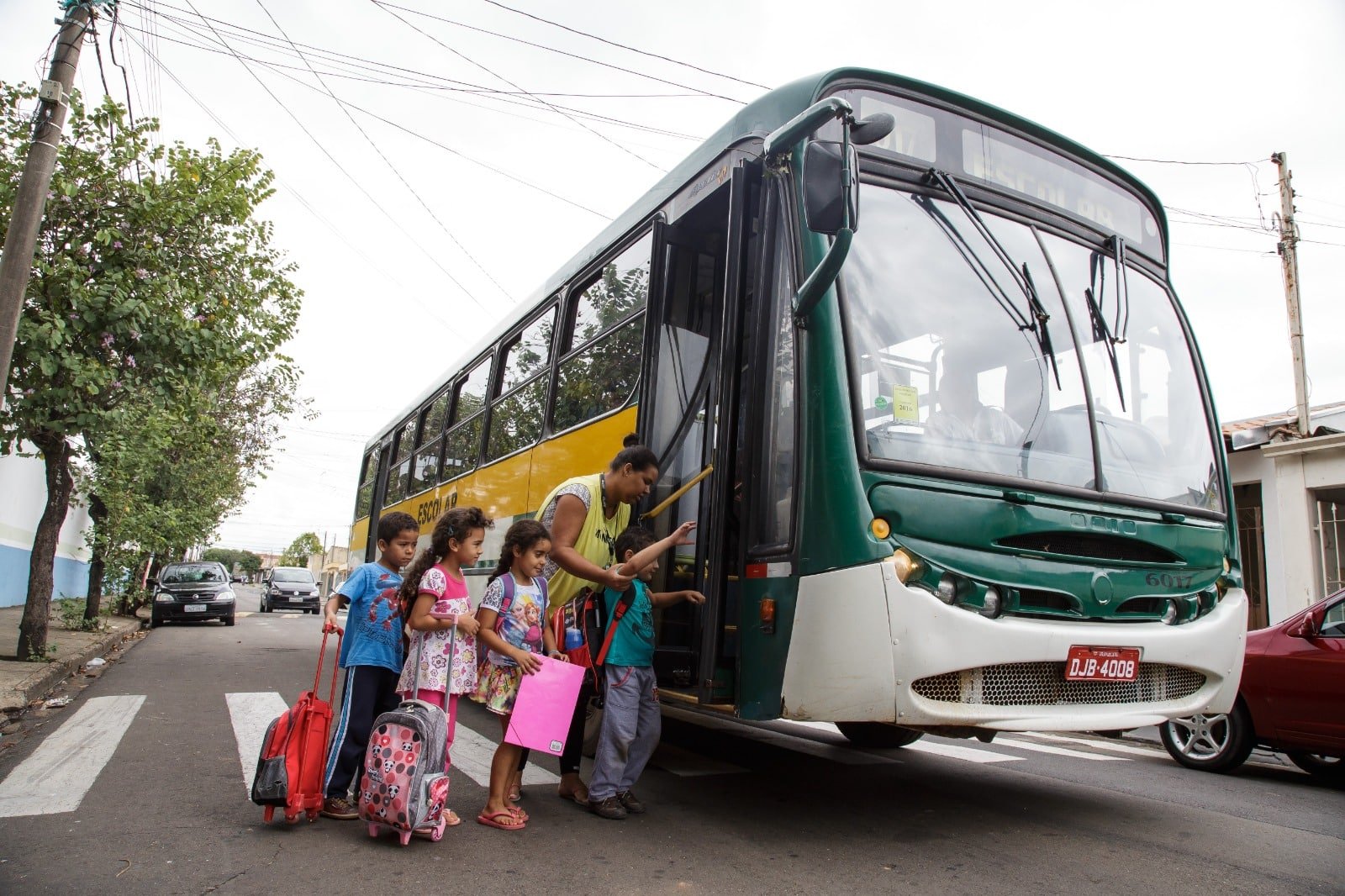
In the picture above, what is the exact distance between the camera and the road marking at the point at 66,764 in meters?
4.63

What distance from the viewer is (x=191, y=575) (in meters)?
21.4

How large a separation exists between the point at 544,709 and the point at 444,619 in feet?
2.01

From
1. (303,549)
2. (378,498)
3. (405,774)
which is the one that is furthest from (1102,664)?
(303,549)

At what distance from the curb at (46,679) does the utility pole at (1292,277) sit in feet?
49.3

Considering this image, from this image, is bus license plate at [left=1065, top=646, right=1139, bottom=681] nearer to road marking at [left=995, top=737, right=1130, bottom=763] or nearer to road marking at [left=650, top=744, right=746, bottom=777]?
road marking at [left=650, top=744, right=746, bottom=777]

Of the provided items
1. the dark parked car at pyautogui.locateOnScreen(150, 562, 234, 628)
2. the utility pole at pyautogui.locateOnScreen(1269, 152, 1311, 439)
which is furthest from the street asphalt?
the dark parked car at pyautogui.locateOnScreen(150, 562, 234, 628)

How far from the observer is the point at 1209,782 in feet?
21.1

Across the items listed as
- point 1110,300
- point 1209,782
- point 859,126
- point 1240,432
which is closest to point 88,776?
point 859,126

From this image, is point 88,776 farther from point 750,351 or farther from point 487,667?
point 750,351

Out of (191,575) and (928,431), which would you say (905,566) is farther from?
(191,575)

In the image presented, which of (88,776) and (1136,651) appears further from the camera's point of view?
(88,776)

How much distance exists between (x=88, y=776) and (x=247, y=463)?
74.6ft

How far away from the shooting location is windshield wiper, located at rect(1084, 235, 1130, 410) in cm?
468

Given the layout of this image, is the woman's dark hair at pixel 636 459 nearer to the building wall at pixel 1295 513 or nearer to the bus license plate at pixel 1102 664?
the bus license plate at pixel 1102 664
